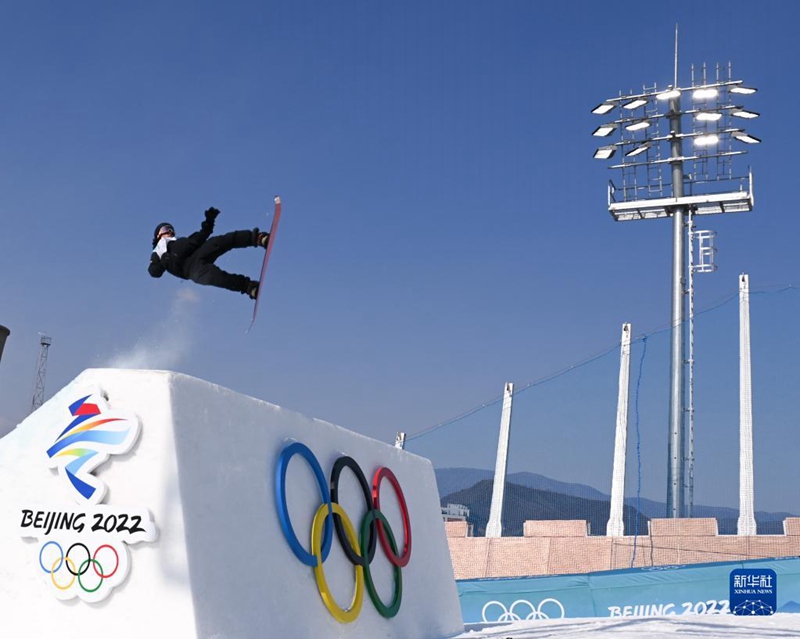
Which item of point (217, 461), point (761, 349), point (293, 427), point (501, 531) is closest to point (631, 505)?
point (501, 531)

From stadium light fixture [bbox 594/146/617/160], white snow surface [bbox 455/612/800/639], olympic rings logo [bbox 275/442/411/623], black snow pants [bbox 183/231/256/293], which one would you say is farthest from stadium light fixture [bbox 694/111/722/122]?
black snow pants [bbox 183/231/256/293]

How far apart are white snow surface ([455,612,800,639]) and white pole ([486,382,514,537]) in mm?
5678

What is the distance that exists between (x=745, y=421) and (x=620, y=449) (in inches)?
81.2

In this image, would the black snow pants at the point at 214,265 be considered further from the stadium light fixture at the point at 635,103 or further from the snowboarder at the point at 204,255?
the stadium light fixture at the point at 635,103

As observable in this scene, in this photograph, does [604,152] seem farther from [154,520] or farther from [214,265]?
[154,520]

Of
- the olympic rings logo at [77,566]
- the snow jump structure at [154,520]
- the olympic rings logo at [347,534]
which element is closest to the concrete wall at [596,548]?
the olympic rings logo at [347,534]

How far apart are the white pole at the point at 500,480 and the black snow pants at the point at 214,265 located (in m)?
8.71

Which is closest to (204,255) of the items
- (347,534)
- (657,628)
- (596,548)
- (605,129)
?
(347,534)

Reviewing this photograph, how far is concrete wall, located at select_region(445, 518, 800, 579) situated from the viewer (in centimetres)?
1352

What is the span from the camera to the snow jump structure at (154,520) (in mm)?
4941

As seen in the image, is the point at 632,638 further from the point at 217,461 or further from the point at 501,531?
the point at 501,531

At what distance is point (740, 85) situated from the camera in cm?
2162

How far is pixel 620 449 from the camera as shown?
14.9 metres

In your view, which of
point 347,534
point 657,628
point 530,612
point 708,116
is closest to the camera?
point 347,534
